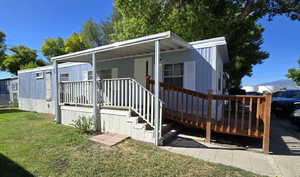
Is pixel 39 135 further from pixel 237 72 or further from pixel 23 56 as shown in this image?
pixel 23 56

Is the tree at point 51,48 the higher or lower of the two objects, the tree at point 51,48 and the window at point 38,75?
the higher

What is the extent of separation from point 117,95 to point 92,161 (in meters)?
2.51

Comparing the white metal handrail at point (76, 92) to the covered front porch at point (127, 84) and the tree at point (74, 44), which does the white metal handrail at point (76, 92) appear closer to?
the covered front porch at point (127, 84)

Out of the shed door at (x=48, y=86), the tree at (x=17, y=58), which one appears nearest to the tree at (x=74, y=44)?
the tree at (x=17, y=58)

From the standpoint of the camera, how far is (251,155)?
11.5ft

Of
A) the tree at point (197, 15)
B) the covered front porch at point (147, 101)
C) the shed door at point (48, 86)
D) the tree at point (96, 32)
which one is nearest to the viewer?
the covered front porch at point (147, 101)

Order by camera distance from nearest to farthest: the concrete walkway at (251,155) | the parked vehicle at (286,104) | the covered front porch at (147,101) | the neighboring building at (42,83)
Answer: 1. the concrete walkway at (251,155)
2. the covered front porch at (147,101)
3. the parked vehicle at (286,104)
4. the neighboring building at (42,83)

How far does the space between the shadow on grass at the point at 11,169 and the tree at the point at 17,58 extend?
2142cm

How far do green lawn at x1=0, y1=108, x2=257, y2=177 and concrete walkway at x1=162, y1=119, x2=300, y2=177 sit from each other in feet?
1.14

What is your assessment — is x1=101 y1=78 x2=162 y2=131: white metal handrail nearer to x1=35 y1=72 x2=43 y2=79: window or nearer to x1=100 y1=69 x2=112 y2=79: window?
x1=100 y1=69 x2=112 y2=79: window

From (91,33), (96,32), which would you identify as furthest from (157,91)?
(91,33)

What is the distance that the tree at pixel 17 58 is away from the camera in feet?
63.5

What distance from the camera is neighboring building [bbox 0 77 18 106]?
1496 cm

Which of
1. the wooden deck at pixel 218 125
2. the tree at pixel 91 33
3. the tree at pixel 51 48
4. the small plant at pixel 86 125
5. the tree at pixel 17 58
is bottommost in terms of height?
the small plant at pixel 86 125
